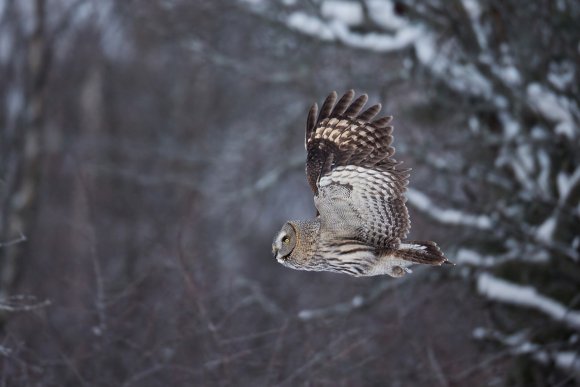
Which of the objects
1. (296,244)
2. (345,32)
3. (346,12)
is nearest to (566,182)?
(345,32)

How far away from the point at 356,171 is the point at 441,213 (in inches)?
137

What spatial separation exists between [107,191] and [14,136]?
8.37m

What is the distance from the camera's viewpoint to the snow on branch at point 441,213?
854cm

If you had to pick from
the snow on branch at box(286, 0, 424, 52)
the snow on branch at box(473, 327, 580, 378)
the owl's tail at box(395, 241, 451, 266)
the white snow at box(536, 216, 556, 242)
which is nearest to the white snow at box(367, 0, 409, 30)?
the snow on branch at box(286, 0, 424, 52)

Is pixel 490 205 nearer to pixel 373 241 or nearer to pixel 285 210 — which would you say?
pixel 373 241

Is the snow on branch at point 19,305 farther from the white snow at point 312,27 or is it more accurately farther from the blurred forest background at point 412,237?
the white snow at point 312,27

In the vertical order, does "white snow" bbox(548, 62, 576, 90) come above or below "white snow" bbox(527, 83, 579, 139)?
above

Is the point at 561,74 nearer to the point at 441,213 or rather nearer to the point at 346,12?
the point at 441,213

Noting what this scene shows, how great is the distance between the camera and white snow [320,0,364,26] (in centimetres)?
991

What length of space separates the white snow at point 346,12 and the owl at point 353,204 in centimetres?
441

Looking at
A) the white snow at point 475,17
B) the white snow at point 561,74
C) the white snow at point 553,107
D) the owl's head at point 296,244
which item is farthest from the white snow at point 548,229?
the owl's head at point 296,244

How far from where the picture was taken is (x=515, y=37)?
8477 mm

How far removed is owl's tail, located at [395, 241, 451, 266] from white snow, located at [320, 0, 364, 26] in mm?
4611

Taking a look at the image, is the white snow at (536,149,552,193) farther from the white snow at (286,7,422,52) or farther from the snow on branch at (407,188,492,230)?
the white snow at (286,7,422,52)
